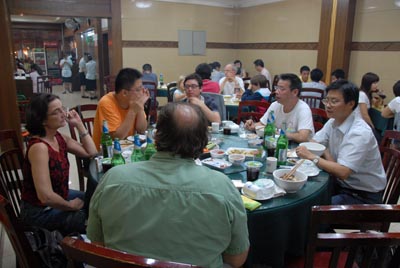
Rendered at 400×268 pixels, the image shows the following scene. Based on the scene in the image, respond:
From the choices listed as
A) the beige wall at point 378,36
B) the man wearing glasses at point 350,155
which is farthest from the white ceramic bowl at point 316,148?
the beige wall at point 378,36

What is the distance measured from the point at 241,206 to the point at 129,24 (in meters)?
7.38

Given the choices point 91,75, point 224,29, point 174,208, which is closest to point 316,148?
point 174,208

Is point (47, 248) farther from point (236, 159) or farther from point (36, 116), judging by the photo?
point (236, 159)

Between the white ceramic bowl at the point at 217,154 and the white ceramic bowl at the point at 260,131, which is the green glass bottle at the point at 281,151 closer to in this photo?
the white ceramic bowl at the point at 217,154

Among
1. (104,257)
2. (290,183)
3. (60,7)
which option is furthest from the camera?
(60,7)

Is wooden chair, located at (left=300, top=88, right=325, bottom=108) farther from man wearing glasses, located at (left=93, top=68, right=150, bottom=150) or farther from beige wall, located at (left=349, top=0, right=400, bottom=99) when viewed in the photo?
man wearing glasses, located at (left=93, top=68, right=150, bottom=150)

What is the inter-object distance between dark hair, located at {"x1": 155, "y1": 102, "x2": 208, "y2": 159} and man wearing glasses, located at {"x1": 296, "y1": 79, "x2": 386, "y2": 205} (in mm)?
1173

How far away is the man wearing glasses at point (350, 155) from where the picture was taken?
6.64 feet

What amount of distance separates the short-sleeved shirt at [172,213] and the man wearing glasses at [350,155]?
118 cm

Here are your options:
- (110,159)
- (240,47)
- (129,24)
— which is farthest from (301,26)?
(110,159)

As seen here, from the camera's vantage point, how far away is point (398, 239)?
999mm

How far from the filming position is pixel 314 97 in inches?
194

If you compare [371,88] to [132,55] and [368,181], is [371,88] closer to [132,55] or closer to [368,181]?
[368,181]

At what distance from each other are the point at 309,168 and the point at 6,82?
3.36 meters
